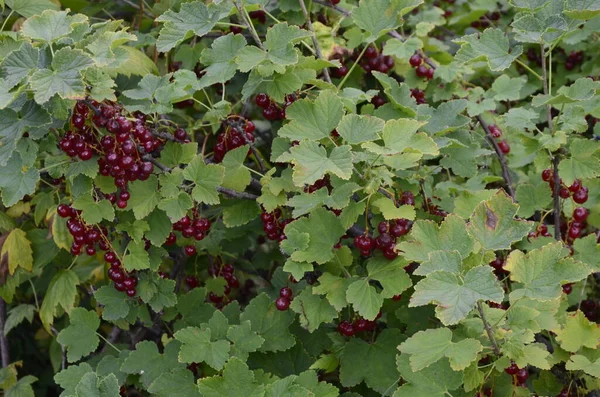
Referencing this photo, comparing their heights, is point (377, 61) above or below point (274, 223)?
above

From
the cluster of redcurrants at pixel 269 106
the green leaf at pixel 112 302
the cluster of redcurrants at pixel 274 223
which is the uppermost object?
the cluster of redcurrants at pixel 269 106

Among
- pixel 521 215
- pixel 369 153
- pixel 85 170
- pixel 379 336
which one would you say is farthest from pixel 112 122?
pixel 521 215

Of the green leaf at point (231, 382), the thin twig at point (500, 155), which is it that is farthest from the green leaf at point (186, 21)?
the thin twig at point (500, 155)

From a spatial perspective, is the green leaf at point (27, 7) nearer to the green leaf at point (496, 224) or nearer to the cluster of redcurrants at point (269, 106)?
the cluster of redcurrants at point (269, 106)

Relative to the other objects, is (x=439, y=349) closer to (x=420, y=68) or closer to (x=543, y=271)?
(x=543, y=271)

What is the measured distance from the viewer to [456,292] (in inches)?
49.9

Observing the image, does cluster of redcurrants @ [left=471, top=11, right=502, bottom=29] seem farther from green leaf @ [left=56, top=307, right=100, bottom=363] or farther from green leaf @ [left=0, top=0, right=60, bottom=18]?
green leaf @ [left=56, top=307, right=100, bottom=363]

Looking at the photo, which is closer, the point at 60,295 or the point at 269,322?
the point at 269,322

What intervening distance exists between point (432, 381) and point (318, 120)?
0.63 meters

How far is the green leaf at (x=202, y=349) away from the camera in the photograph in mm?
1653

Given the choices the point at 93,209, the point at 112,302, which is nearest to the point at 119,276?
the point at 112,302

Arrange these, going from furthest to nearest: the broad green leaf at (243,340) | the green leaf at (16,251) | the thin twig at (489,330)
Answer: the green leaf at (16,251) → the broad green leaf at (243,340) → the thin twig at (489,330)

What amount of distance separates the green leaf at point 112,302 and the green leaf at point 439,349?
2.81 feet

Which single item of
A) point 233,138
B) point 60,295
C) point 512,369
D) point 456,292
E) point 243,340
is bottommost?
point 60,295
